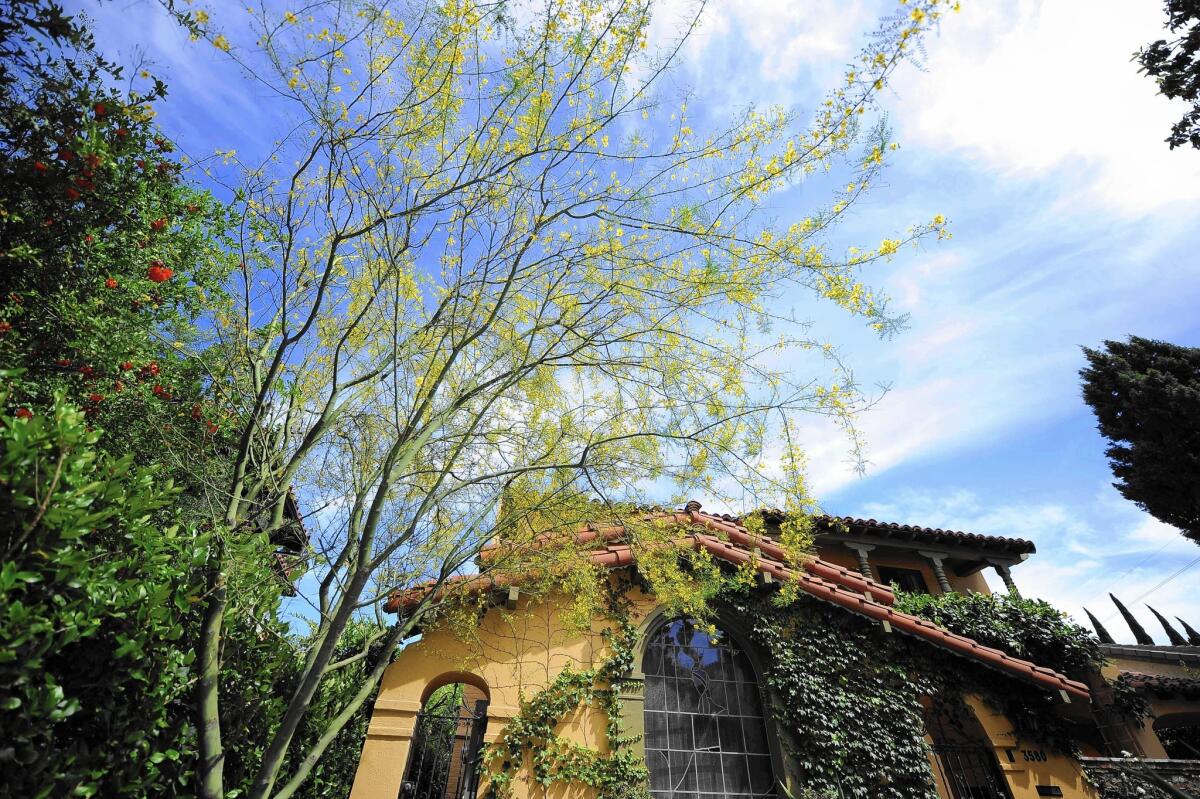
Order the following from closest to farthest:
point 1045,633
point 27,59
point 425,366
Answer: point 27,59 → point 425,366 → point 1045,633

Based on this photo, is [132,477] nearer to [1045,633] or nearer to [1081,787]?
[1081,787]

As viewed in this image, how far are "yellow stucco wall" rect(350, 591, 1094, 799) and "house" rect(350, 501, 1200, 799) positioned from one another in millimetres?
19

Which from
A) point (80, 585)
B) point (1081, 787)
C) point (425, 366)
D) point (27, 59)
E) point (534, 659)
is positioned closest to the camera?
point (80, 585)

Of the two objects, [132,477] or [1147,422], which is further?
[1147,422]

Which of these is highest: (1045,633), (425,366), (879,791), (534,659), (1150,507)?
(1150,507)

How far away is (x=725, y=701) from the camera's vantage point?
7.80 metres

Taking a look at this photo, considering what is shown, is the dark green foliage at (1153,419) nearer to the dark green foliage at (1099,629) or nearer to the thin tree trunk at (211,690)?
the dark green foliage at (1099,629)

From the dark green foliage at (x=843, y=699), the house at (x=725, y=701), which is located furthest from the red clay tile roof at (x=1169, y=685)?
the dark green foliage at (x=843, y=699)

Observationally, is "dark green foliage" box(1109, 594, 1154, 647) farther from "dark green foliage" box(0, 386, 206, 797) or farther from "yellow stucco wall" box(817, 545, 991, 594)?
"dark green foliage" box(0, 386, 206, 797)

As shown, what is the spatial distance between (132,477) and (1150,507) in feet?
68.5

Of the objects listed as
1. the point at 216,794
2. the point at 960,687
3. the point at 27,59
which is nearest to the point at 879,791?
the point at 960,687

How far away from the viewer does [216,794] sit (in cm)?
397

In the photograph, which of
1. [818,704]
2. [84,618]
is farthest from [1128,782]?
[84,618]

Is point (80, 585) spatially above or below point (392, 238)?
below
